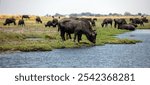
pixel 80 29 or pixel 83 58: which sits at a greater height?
pixel 80 29

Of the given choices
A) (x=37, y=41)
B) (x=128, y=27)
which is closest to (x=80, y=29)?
(x=37, y=41)

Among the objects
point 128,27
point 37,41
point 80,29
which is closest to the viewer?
point 37,41

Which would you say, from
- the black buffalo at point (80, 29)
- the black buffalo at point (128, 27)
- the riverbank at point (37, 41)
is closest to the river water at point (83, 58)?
the riverbank at point (37, 41)

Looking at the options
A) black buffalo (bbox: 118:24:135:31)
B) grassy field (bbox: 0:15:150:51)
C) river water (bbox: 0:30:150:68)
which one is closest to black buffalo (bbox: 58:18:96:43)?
grassy field (bbox: 0:15:150:51)

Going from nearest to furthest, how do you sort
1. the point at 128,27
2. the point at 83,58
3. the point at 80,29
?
1. the point at 83,58
2. the point at 80,29
3. the point at 128,27

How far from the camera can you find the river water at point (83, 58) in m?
13.6

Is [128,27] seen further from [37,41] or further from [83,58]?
[83,58]

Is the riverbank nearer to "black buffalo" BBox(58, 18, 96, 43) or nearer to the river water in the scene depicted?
"black buffalo" BBox(58, 18, 96, 43)

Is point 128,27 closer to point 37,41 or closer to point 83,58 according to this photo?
point 37,41

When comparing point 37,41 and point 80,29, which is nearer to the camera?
point 37,41

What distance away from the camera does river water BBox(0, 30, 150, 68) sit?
A: 13555mm

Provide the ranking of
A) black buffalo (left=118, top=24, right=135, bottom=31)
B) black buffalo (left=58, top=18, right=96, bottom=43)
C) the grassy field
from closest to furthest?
the grassy field, black buffalo (left=58, top=18, right=96, bottom=43), black buffalo (left=118, top=24, right=135, bottom=31)

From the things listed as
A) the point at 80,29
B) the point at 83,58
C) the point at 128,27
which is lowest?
the point at 128,27

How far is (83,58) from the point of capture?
46.2 feet
